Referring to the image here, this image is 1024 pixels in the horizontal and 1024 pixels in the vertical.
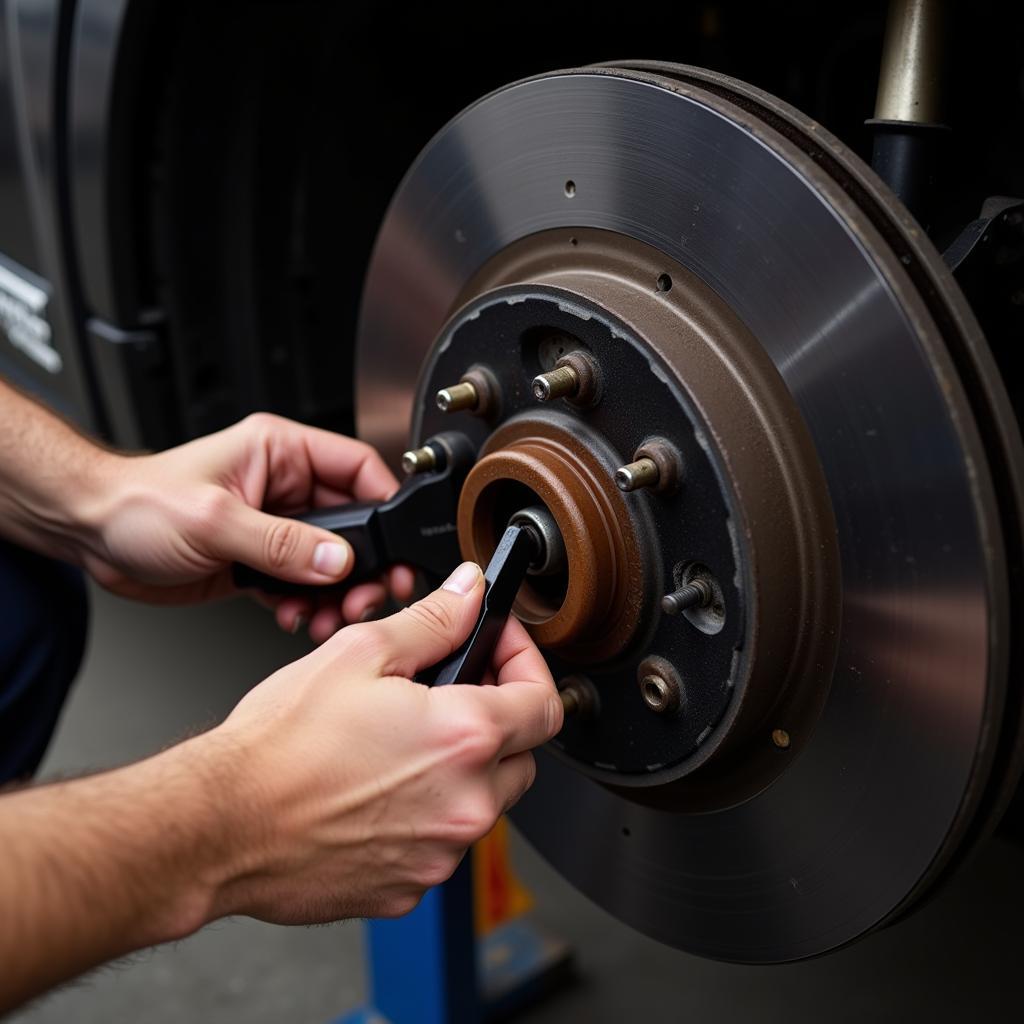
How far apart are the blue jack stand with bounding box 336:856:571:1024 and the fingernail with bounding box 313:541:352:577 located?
385 millimetres

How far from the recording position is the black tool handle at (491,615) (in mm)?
572

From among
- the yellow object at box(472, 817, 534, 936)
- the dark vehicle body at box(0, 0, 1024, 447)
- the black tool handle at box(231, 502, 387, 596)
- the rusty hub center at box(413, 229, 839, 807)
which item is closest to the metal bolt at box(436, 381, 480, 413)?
the rusty hub center at box(413, 229, 839, 807)

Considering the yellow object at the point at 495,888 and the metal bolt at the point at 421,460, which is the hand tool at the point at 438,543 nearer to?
the metal bolt at the point at 421,460

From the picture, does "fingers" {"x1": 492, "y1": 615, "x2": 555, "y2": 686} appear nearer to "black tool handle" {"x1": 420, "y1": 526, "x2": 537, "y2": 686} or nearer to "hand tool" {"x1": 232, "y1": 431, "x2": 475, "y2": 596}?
"black tool handle" {"x1": 420, "y1": 526, "x2": 537, "y2": 686}

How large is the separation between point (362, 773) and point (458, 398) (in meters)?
0.22

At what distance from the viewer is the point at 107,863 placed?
0.47 meters

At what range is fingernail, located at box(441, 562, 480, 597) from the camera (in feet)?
1.91

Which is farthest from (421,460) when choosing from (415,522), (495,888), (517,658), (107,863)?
(495,888)

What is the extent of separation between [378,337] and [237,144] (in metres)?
0.33

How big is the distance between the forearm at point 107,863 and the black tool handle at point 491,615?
117mm

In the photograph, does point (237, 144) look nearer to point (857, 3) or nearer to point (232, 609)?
point (857, 3)

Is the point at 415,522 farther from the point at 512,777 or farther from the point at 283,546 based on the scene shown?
the point at 512,777

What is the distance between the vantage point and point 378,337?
78 cm

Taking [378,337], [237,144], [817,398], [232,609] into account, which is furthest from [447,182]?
[232,609]
